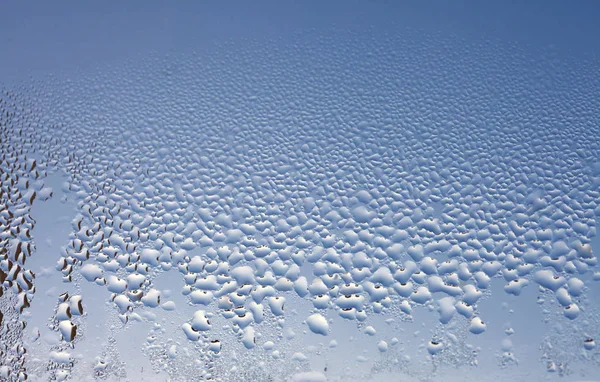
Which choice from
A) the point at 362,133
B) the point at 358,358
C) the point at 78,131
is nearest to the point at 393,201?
the point at 362,133

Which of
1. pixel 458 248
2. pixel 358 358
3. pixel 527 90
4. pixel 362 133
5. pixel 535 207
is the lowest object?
pixel 358 358

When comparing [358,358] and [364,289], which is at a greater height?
[364,289]

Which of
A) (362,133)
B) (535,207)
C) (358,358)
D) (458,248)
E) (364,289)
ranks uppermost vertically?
(362,133)

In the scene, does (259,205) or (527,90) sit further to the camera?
(527,90)

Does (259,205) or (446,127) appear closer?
(259,205)

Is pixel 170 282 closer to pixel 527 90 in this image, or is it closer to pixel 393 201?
pixel 393 201

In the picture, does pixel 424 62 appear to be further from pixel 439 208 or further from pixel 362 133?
pixel 439 208

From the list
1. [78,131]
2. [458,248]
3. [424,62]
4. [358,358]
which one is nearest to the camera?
[358,358]

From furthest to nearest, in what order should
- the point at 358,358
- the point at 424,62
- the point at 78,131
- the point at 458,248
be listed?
1. the point at 424,62
2. the point at 78,131
3. the point at 458,248
4. the point at 358,358

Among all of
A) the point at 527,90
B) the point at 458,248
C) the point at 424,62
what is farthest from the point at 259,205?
the point at 527,90
